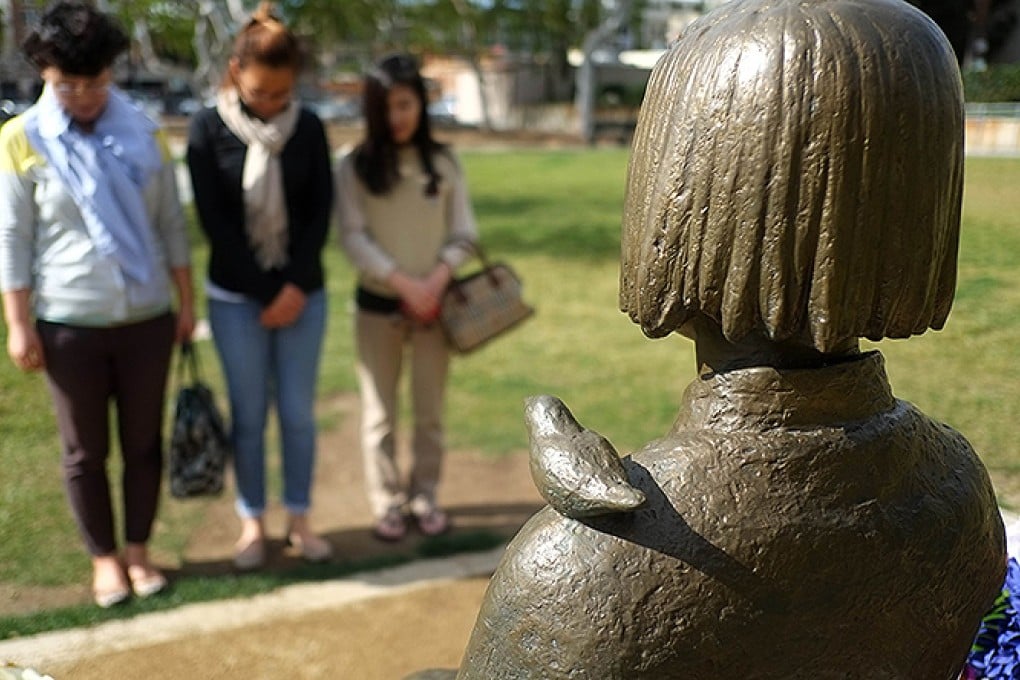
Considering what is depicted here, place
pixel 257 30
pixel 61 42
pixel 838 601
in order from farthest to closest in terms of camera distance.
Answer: pixel 257 30 < pixel 61 42 < pixel 838 601

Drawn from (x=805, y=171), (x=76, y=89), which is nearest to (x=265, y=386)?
(x=76, y=89)

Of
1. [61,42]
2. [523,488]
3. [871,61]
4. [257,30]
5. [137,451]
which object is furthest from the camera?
[523,488]

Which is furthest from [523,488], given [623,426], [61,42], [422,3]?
[422,3]

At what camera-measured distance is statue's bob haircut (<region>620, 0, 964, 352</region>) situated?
112 cm

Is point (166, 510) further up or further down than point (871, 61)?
further down

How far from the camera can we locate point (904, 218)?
3.77 feet

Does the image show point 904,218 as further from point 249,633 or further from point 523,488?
point 523,488

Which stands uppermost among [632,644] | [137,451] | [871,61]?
[871,61]

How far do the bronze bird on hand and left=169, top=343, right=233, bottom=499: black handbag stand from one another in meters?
2.54

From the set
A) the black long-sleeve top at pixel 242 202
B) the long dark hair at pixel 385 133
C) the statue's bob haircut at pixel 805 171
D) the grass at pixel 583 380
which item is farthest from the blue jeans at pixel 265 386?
the statue's bob haircut at pixel 805 171

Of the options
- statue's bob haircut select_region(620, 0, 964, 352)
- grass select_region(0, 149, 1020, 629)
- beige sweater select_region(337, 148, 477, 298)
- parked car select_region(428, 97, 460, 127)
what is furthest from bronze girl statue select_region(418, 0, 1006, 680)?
parked car select_region(428, 97, 460, 127)

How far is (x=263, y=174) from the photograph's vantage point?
10.7 ft

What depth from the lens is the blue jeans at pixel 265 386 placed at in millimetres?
3416

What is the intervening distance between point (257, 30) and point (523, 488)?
2.35m
